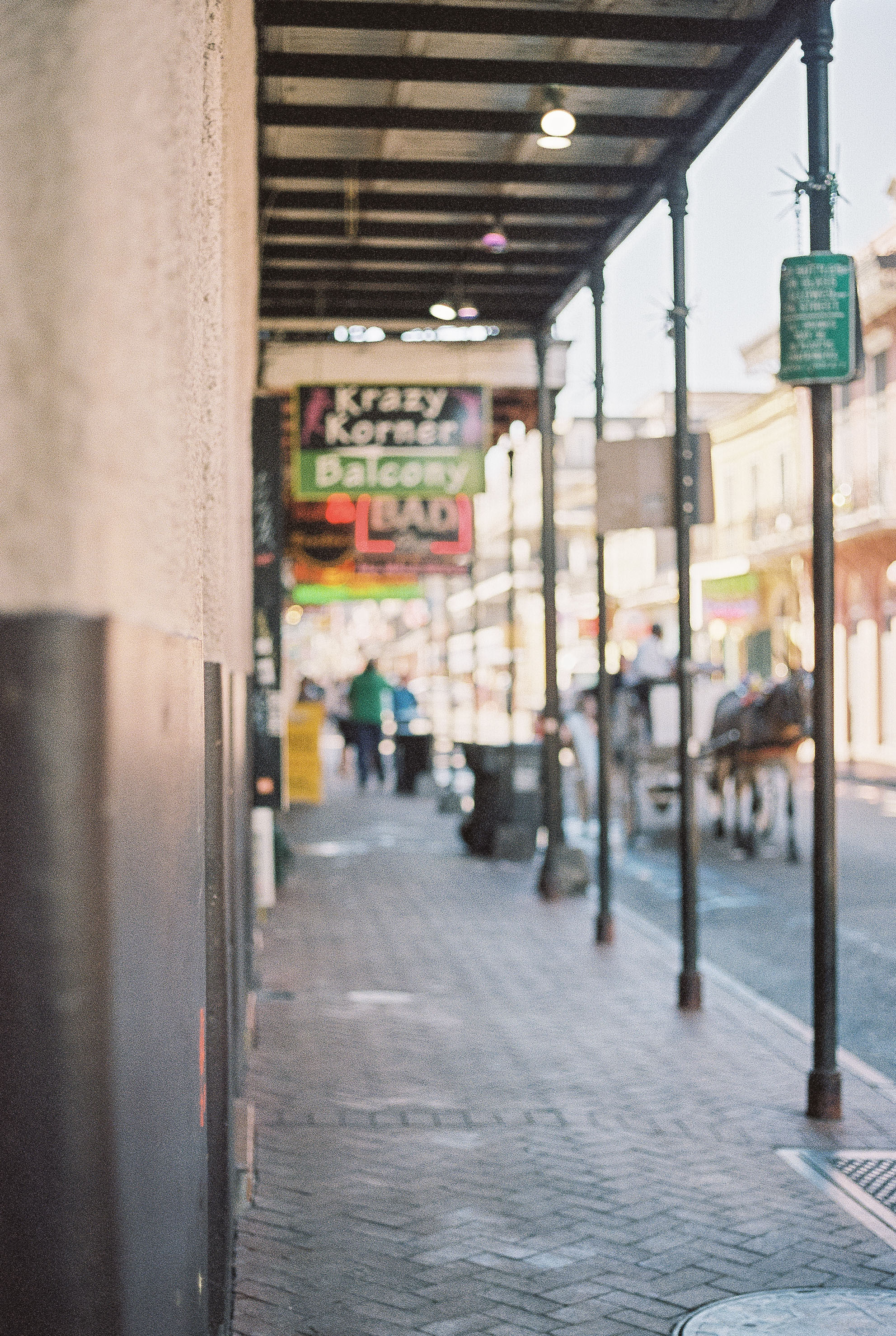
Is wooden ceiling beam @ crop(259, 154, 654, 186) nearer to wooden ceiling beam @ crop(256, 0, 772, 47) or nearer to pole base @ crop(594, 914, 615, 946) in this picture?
wooden ceiling beam @ crop(256, 0, 772, 47)

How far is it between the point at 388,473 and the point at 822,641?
251 inches

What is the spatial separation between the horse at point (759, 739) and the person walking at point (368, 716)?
10453 mm

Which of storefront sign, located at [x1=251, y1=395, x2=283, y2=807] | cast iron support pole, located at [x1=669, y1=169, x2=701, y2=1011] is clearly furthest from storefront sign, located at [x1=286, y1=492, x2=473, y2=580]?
cast iron support pole, located at [x1=669, y1=169, x2=701, y2=1011]

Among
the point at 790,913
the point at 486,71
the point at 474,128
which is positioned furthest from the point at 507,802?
the point at 486,71

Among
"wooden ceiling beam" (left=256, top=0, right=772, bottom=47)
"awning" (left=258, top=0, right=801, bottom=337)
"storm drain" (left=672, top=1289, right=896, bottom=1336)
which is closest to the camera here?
"storm drain" (left=672, top=1289, right=896, bottom=1336)

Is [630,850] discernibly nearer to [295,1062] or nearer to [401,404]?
[401,404]

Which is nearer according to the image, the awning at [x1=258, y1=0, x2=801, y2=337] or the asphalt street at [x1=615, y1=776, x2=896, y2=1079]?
the awning at [x1=258, y1=0, x2=801, y2=337]

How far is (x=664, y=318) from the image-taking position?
8.57 meters

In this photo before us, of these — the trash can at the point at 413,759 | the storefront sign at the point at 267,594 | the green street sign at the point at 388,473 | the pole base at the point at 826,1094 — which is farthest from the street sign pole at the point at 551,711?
the trash can at the point at 413,759

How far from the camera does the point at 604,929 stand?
10.5 metres

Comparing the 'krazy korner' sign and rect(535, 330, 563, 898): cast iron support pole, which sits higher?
the 'krazy korner' sign

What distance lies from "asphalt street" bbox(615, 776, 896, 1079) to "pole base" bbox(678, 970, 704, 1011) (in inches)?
22.9

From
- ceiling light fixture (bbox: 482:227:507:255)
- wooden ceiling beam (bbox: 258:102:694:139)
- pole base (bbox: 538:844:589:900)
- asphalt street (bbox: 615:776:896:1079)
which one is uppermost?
wooden ceiling beam (bbox: 258:102:694:139)

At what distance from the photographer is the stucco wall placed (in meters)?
1.77
